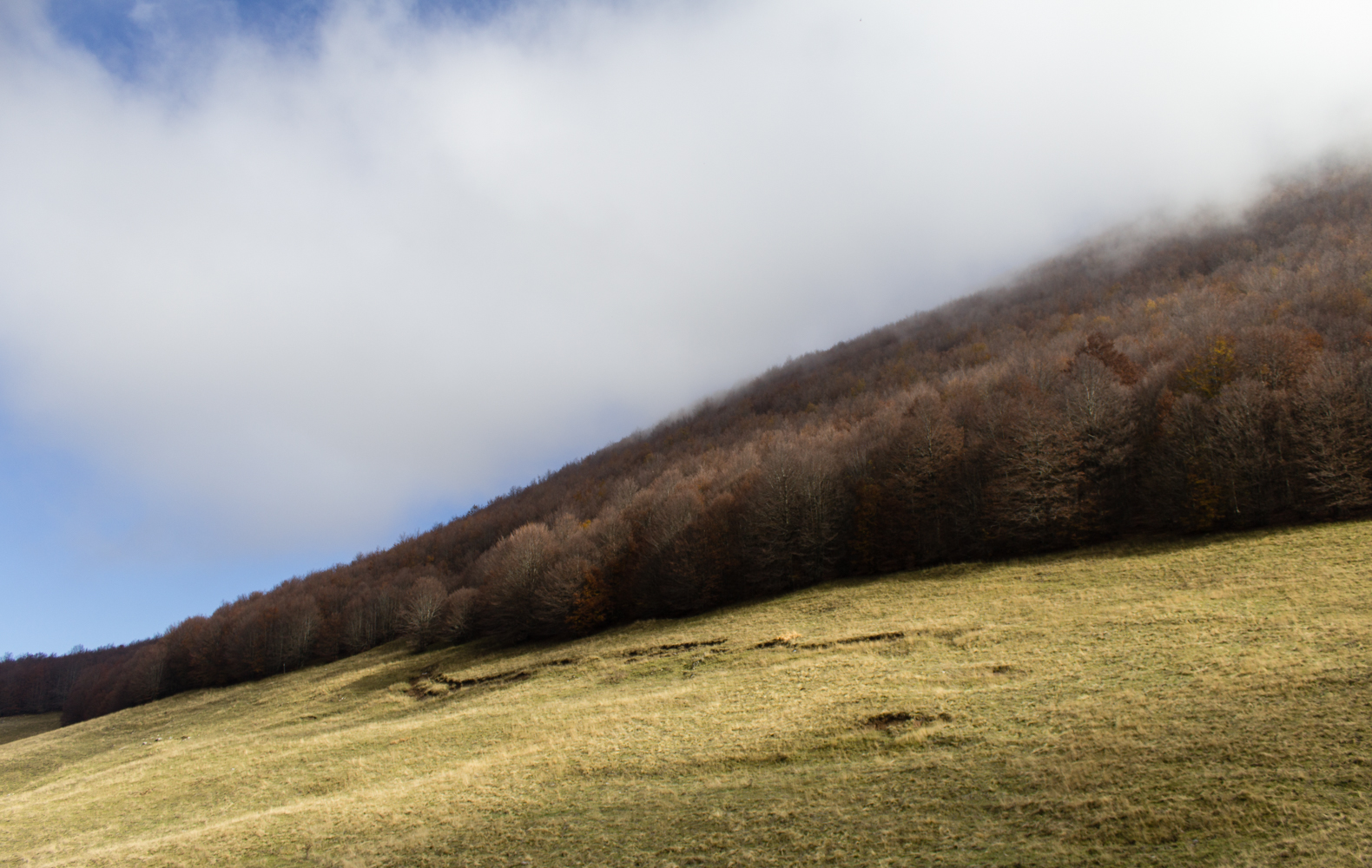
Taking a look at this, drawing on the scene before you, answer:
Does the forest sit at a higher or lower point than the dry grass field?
higher

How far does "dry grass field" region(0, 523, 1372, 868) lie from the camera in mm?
13344

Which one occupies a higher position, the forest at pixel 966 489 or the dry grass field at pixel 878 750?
the forest at pixel 966 489

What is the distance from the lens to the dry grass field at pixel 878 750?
13.3 m

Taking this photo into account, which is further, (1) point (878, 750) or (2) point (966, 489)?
(2) point (966, 489)

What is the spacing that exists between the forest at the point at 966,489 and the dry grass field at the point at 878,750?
20.1 ft

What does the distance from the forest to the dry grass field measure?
6.12 metres

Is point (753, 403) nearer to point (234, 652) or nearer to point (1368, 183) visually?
point (234, 652)

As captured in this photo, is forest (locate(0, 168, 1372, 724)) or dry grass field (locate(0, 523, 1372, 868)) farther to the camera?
forest (locate(0, 168, 1372, 724))

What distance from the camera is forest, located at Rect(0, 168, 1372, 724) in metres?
47.2

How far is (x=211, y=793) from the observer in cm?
3081

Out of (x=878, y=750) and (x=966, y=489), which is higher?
(x=966, y=489)

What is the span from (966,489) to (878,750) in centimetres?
4288

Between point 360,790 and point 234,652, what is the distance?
86124 millimetres

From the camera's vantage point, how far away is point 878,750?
19.8 m
